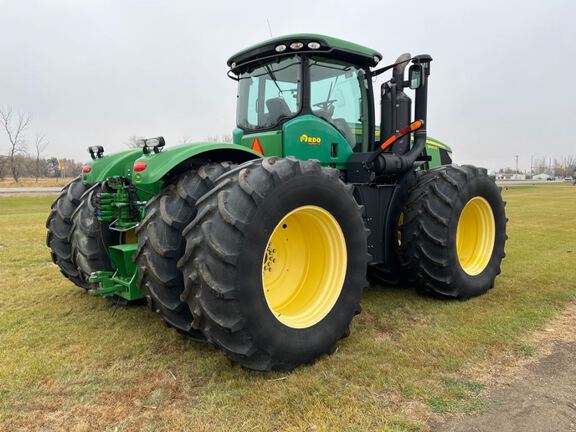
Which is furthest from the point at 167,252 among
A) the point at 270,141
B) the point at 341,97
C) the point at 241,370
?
the point at 341,97

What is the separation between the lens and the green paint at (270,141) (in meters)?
4.42

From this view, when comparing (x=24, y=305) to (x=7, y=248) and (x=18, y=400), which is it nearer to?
(x=18, y=400)

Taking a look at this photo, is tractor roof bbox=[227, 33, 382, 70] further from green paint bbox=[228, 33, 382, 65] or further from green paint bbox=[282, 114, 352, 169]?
green paint bbox=[282, 114, 352, 169]

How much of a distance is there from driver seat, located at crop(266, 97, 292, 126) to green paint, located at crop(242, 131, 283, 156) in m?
0.16

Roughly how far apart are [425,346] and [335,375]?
3.06 ft

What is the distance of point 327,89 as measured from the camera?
4.66 meters

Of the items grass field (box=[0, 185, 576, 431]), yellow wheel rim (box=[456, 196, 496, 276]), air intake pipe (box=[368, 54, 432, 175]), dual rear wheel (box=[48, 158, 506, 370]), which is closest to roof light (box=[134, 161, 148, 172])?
dual rear wheel (box=[48, 158, 506, 370])

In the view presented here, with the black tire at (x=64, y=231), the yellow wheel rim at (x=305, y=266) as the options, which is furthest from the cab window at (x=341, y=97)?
the black tire at (x=64, y=231)

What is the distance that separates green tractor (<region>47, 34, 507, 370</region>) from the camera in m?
2.87

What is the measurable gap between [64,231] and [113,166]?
1003 mm

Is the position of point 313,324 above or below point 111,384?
above

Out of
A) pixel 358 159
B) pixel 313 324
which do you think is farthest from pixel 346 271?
pixel 358 159

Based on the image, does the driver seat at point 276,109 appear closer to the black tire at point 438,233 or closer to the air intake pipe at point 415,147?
the air intake pipe at point 415,147

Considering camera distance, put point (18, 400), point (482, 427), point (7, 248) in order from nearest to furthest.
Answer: point (482, 427)
point (18, 400)
point (7, 248)
